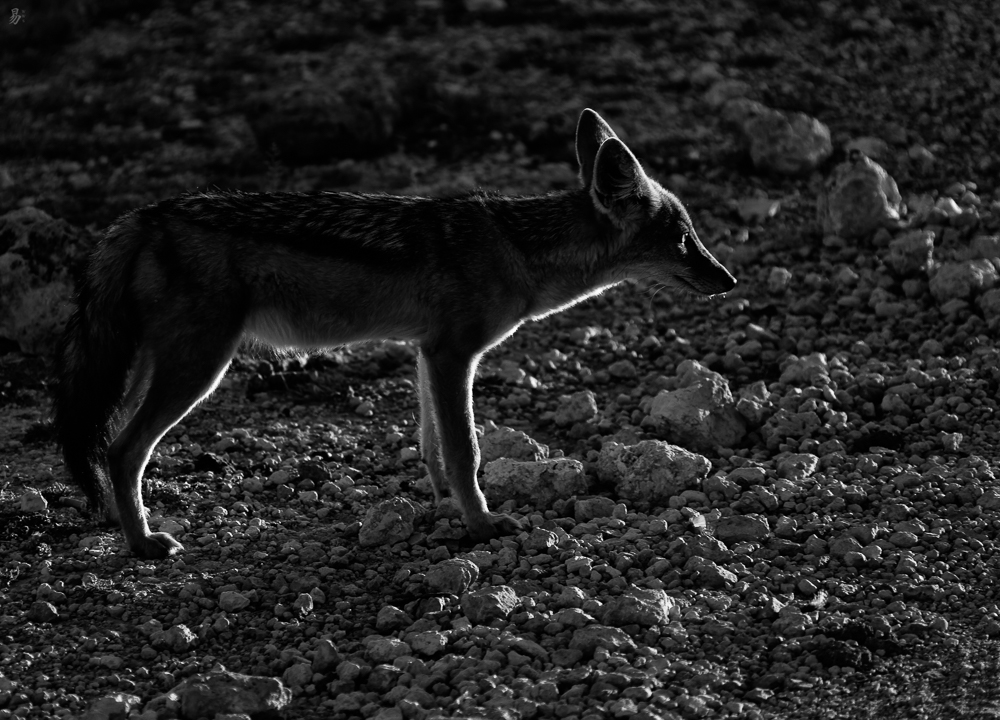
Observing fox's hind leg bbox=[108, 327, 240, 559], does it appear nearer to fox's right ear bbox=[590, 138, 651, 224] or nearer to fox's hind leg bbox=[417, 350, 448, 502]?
fox's hind leg bbox=[417, 350, 448, 502]

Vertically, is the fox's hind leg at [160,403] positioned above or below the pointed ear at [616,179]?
below

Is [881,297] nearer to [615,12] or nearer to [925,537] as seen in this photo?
[925,537]

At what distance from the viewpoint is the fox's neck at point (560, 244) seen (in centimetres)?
712

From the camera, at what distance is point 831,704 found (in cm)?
504

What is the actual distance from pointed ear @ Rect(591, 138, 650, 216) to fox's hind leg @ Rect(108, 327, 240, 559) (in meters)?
2.44

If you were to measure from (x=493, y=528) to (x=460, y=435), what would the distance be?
57 centimetres

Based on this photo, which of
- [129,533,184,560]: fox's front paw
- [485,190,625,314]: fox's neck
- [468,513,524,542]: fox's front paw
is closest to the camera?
[129,533,184,560]: fox's front paw

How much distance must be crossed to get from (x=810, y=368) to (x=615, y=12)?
26.5 ft

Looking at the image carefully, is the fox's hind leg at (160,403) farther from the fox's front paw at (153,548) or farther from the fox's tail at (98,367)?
the fox's tail at (98,367)

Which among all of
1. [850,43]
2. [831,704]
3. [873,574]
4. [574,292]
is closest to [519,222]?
[574,292]

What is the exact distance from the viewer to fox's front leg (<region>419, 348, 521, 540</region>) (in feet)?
21.6

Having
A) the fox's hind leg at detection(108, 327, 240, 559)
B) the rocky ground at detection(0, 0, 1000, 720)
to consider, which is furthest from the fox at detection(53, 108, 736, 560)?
the rocky ground at detection(0, 0, 1000, 720)

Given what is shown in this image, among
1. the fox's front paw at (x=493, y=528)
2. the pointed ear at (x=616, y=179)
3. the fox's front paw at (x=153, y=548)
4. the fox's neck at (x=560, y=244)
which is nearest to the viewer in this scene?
the fox's front paw at (x=153, y=548)

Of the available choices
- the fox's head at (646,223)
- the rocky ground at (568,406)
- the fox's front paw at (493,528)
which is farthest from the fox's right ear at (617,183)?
the fox's front paw at (493,528)
